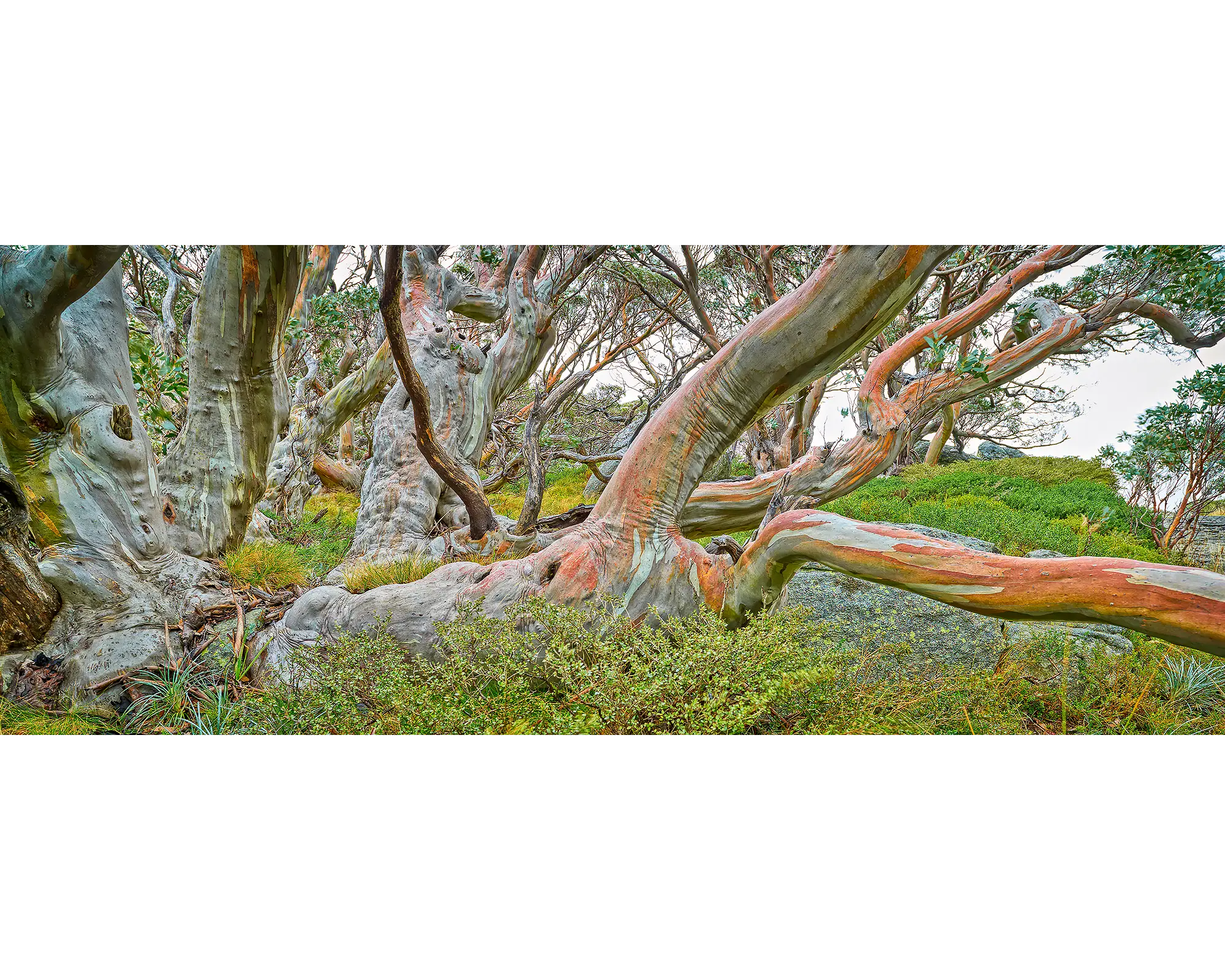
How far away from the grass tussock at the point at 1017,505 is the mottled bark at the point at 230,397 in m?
3.39

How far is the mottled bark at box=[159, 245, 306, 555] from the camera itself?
2645 mm

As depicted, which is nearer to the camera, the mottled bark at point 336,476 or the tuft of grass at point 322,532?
the tuft of grass at point 322,532

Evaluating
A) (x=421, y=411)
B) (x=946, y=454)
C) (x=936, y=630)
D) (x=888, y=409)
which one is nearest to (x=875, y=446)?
(x=888, y=409)

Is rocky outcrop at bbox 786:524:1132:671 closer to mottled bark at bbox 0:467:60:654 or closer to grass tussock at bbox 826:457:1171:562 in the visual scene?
grass tussock at bbox 826:457:1171:562

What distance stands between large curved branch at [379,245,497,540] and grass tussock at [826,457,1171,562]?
7.63ft

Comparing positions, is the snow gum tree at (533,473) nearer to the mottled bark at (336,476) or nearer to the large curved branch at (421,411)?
the large curved branch at (421,411)

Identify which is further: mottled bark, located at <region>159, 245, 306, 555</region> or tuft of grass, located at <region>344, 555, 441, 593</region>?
tuft of grass, located at <region>344, 555, 441, 593</region>

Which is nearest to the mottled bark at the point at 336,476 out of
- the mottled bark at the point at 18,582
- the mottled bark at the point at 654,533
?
the mottled bark at the point at 18,582

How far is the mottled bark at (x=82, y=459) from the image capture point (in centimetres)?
234

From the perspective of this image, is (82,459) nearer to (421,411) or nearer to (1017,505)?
(421,411)

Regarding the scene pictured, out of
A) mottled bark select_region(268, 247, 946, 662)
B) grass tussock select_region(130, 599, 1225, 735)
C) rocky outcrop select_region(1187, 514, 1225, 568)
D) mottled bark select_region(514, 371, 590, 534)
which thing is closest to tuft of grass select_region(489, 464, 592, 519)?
mottled bark select_region(514, 371, 590, 534)

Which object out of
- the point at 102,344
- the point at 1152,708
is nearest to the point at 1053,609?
the point at 1152,708

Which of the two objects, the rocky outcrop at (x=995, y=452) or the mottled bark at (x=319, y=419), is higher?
the rocky outcrop at (x=995, y=452)
